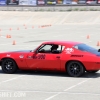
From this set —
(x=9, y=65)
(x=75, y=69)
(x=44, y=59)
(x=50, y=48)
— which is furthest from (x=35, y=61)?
(x=75, y=69)

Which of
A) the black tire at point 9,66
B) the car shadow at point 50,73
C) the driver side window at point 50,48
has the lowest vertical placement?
the car shadow at point 50,73

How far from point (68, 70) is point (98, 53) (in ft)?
3.68

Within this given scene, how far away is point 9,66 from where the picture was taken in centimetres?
1442

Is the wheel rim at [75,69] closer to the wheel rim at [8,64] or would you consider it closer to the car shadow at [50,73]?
the car shadow at [50,73]

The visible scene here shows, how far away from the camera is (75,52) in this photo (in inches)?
536

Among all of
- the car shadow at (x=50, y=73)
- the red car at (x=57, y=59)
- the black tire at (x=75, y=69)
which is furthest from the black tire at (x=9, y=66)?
the black tire at (x=75, y=69)

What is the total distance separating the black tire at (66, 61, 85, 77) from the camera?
13.4m

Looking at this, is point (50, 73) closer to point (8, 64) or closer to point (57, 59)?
point (57, 59)

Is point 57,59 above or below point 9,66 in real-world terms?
above

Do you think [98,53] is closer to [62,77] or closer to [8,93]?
[62,77]

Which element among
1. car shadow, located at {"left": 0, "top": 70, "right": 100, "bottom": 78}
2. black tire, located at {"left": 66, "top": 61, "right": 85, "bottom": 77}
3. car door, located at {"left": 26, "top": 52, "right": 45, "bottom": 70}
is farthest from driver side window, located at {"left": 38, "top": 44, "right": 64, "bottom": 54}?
car shadow, located at {"left": 0, "top": 70, "right": 100, "bottom": 78}

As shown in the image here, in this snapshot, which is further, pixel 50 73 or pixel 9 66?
pixel 50 73

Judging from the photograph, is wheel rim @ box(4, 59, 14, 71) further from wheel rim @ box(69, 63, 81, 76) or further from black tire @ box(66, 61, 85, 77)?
wheel rim @ box(69, 63, 81, 76)

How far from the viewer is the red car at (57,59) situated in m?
13.4
